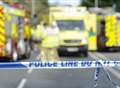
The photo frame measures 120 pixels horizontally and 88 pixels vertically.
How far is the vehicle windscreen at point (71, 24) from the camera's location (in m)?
34.6

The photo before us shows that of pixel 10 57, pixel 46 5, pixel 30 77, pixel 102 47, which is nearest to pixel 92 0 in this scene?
pixel 46 5

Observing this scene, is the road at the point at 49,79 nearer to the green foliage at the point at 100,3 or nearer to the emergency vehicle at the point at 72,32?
the emergency vehicle at the point at 72,32

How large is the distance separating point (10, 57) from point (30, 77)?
7910 mm

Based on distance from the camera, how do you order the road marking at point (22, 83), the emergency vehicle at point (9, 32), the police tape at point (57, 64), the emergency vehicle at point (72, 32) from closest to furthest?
1. the police tape at point (57, 64)
2. the road marking at point (22, 83)
3. the emergency vehicle at point (9, 32)
4. the emergency vehicle at point (72, 32)

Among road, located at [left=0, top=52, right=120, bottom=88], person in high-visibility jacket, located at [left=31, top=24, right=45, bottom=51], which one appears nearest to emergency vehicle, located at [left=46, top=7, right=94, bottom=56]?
road, located at [left=0, top=52, right=120, bottom=88]

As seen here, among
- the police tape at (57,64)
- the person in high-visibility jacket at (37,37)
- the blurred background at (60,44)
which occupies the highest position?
the police tape at (57,64)

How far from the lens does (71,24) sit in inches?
1367

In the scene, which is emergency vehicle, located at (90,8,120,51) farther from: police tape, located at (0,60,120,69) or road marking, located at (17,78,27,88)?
police tape, located at (0,60,120,69)

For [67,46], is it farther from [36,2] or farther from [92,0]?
[92,0]

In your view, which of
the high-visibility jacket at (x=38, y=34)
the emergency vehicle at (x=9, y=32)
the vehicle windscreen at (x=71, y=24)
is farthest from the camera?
the high-visibility jacket at (x=38, y=34)

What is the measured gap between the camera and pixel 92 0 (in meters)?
106

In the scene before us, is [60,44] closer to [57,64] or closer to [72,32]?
[72,32]

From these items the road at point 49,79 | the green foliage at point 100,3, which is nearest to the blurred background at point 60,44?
the road at point 49,79

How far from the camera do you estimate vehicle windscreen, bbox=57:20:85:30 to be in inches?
1362
